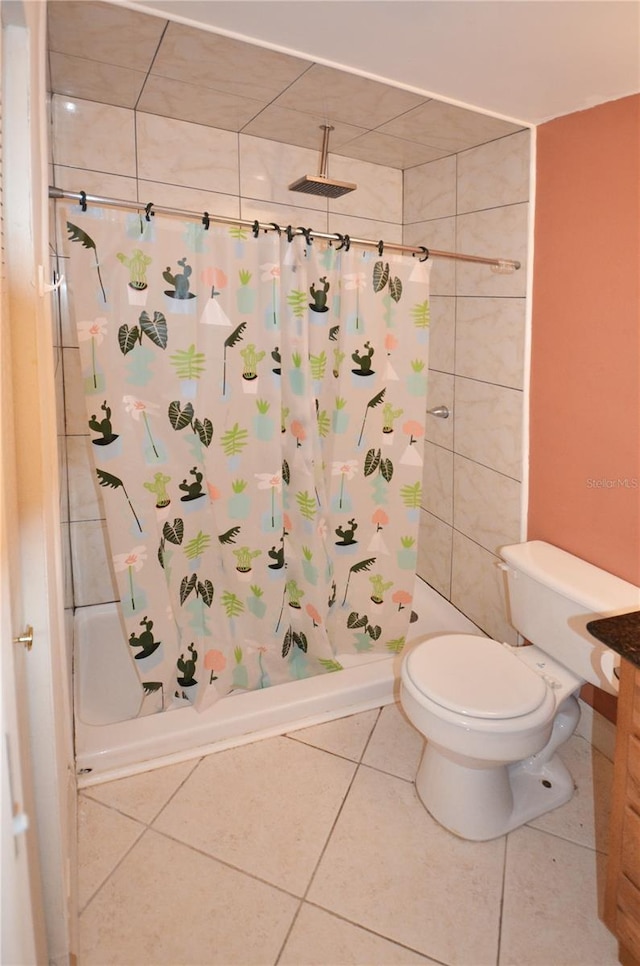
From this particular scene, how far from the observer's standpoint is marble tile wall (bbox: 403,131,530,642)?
2.26 m

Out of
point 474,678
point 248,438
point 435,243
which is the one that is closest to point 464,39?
point 435,243

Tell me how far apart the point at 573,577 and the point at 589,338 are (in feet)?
2.50

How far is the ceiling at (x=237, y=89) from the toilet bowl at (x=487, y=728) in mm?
1716

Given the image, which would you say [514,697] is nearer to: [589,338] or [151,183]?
[589,338]

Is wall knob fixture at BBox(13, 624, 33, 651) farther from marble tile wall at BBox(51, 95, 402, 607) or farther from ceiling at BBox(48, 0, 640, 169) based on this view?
ceiling at BBox(48, 0, 640, 169)

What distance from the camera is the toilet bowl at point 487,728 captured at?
1595 mm

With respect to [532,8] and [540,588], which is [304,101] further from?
[540,588]

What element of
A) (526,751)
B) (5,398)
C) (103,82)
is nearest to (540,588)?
(526,751)

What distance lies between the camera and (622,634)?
128cm

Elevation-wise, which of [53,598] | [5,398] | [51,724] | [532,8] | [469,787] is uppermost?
[532,8]

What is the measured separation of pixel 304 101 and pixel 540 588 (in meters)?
1.74

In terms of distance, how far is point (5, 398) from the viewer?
3.10 ft

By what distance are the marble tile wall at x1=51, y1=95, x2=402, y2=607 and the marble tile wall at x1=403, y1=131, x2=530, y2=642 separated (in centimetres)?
37

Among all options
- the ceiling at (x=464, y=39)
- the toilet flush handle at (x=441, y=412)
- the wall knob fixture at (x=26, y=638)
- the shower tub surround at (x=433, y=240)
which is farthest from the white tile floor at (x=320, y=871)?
the ceiling at (x=464, y=39)
